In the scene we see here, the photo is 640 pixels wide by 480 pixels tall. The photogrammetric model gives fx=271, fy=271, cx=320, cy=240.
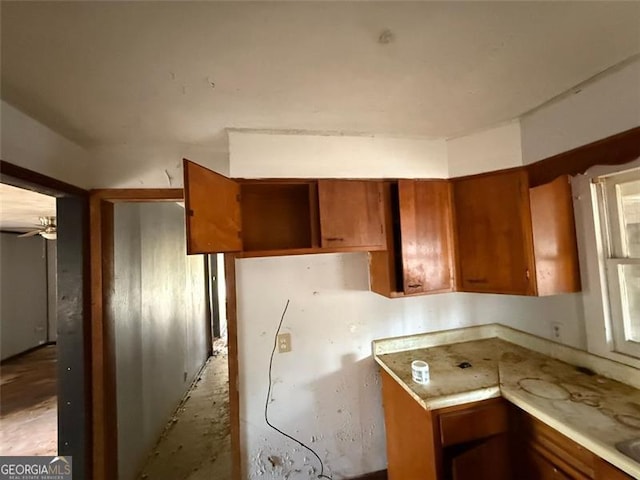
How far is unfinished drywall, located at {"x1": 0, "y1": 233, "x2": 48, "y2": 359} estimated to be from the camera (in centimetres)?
443

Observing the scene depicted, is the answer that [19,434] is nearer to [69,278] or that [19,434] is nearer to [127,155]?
[69,278]

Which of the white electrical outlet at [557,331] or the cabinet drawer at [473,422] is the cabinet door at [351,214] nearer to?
the cabinet drawer at [473,422]

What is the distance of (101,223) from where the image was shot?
1.57m

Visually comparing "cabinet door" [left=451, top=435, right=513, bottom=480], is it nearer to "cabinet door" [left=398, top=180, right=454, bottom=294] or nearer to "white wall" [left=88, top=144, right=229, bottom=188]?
"cabinet door" [left=398, top=180, right=454, bottom=294]

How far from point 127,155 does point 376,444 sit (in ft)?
7.74

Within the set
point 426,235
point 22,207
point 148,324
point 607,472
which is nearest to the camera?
point 607,472

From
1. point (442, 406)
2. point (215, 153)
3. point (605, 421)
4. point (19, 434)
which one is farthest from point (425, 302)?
point (19, 434)

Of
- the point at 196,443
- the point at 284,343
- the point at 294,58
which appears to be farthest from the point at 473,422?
the point at 196,443

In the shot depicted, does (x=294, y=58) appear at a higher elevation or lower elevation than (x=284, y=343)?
higher

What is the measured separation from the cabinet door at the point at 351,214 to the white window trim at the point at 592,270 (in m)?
0.98

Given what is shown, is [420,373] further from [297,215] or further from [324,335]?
[297,215]

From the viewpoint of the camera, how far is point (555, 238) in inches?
54.2

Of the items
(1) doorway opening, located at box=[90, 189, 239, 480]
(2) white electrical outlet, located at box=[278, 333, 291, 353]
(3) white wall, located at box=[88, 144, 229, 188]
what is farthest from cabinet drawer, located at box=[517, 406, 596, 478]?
(3) white wall, located at box=[88, 144, 229, 188]

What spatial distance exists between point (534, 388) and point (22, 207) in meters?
4.61
